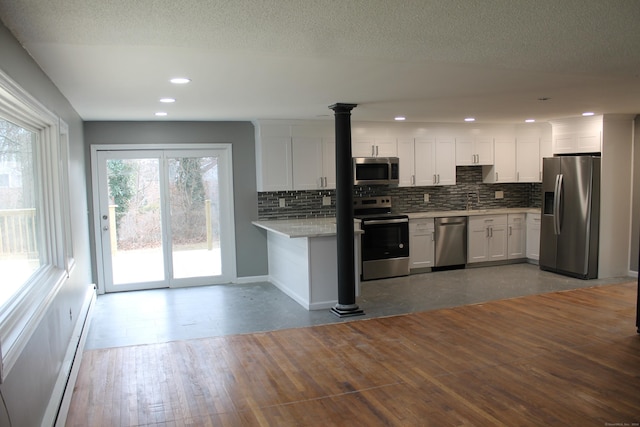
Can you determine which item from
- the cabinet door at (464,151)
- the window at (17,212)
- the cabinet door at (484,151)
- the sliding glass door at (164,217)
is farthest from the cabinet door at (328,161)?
the window at (17,212)

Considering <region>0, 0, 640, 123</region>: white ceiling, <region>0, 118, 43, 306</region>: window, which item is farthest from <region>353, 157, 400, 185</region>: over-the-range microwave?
<region>0, 118, 43, 306</region>: window

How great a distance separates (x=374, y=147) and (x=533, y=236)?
2.96 metres

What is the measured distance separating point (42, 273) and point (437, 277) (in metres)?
5.16

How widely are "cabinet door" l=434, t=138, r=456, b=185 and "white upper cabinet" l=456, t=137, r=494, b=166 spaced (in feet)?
0.36

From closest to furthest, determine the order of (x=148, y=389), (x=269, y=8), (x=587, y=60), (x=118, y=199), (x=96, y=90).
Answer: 1. (x=269, y=8)
2. (x=587, y=60)
3. (x=148, y=389)
4. (x=96, y=90)
5. (x=118, y=199)

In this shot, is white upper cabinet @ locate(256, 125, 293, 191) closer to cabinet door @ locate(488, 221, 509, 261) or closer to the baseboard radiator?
the baseboard radiator

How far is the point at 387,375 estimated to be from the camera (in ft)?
12.2

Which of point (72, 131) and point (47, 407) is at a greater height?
point (72, 131)

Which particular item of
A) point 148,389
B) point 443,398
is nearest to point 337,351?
point 443,398

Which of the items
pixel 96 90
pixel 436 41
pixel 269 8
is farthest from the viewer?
pixel 96 90

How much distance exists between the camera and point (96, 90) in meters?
4.14

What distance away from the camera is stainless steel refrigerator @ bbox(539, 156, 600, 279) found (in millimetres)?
6855

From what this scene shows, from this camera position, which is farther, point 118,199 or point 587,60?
point 118,199

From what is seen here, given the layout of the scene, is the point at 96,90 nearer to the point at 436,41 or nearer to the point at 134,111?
the point at 134,111
